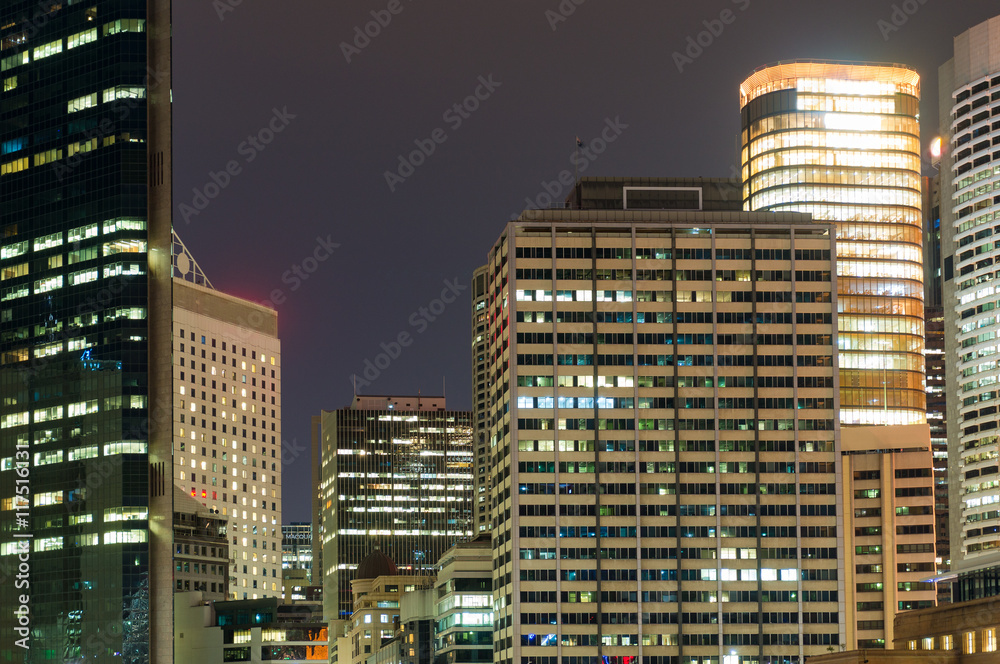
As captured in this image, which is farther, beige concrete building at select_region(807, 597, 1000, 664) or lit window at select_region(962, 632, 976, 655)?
lit window at select_region(962, 632, 976, 655)

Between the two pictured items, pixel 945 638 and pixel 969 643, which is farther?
pixel 945 638

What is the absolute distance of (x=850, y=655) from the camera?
611 ft

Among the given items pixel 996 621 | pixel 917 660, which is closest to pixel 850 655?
pixel 917 660

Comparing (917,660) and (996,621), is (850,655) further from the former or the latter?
(996,621)

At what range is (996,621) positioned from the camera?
17138cm

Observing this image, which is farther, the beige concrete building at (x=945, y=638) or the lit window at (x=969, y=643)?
the lit window at (x=969, y=643)

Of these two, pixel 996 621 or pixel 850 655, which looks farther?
pixel 850 655

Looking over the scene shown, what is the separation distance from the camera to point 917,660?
591ft

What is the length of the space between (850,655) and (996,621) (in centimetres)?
2076

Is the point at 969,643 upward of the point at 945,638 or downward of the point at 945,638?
upward

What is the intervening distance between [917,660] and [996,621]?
12.4 metres
